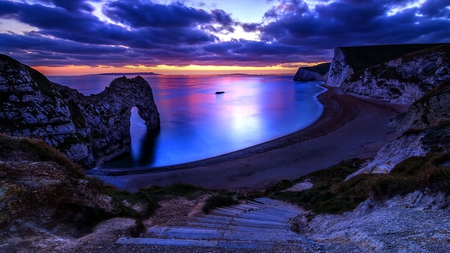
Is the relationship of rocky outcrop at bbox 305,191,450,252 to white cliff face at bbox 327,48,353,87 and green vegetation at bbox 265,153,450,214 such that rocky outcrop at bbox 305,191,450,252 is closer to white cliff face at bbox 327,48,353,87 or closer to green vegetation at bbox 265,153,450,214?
green vegetation at bbox 265,153,450,214

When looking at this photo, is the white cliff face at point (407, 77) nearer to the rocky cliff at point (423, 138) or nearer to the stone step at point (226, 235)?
the rocky cliff at point (423, 138)

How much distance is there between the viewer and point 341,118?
4728cm

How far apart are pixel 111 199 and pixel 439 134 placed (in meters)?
15.5

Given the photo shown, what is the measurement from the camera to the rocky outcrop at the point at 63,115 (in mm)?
23578

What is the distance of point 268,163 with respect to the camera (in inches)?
1028

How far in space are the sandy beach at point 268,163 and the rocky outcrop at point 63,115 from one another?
487cm

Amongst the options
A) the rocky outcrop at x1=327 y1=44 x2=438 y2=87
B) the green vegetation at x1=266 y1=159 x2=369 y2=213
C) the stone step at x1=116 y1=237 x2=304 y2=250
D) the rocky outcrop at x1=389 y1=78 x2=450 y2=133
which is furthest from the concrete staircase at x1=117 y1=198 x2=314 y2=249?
the rocky outcrop at x1=327 y1=44 x2=438 y2=87

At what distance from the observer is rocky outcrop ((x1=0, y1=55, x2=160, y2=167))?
23.6 metres

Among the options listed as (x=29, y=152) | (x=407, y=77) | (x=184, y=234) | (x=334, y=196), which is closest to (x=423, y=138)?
(x=334, y=196)

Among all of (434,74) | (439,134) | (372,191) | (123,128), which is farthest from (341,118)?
(372,191)

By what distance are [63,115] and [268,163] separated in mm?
24253

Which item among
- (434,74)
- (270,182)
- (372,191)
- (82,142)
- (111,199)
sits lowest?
(270,182)

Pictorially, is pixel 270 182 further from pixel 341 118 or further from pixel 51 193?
pixel 341 118

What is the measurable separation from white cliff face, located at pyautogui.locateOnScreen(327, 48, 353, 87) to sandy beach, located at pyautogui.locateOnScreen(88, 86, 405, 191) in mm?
80589
